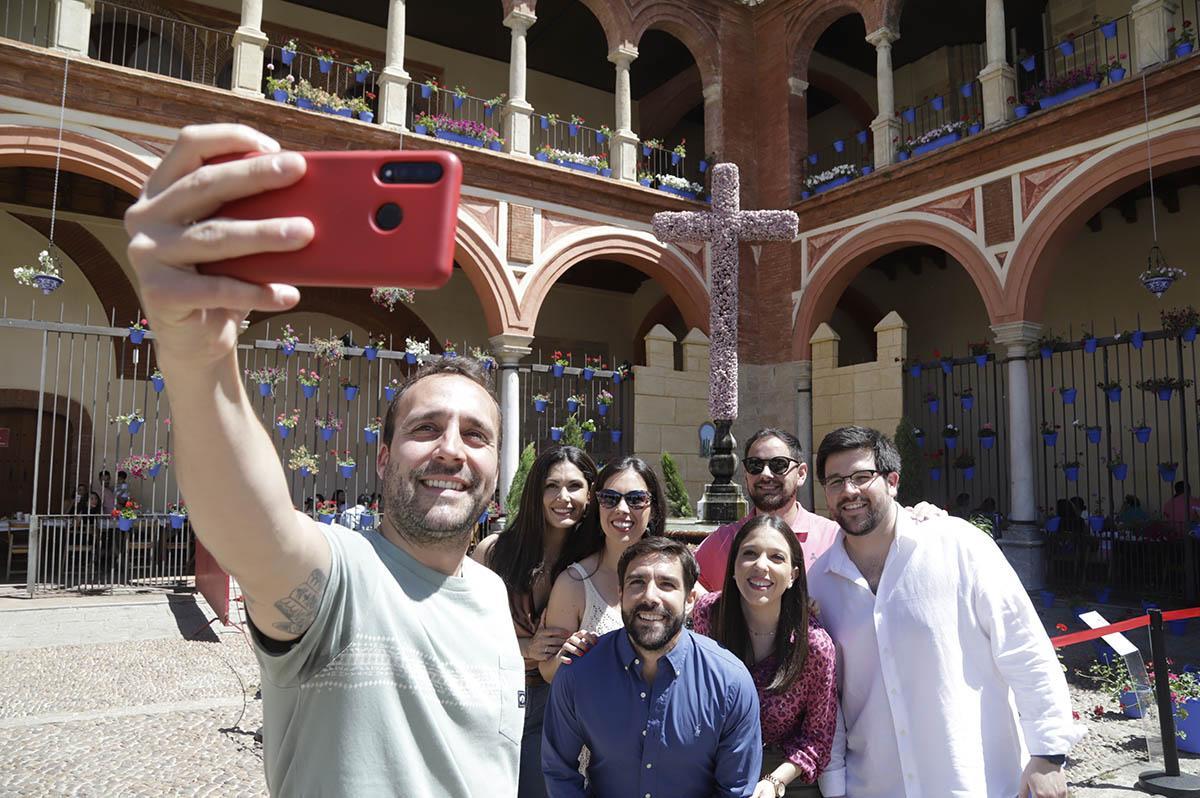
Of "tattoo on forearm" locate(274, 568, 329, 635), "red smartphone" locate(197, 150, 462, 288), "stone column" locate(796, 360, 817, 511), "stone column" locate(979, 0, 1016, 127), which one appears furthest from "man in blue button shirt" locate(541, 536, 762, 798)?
"stone column" locate(796, 360, 817, 511)

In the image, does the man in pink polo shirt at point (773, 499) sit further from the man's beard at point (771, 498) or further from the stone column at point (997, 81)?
the stone column at point (997, 81)

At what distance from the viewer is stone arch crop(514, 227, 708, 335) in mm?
12117

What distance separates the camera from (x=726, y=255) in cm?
756

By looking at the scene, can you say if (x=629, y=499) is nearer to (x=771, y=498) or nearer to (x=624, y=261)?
(x=771, y=498)

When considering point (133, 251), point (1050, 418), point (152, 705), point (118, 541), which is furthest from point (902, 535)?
point (1050, 418)

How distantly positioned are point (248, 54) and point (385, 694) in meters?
11.3

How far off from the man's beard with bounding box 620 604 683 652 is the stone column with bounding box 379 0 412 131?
10285 mm

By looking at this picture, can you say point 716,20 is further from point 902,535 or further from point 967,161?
point 902,535

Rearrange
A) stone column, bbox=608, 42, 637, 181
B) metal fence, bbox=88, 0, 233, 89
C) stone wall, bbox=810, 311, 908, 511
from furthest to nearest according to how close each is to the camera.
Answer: stone column, bbox=608, 42, 637, 181, metal fence, bbox=88, 0, 233, 89, stone wall, bbox=810, 311, 908, 511

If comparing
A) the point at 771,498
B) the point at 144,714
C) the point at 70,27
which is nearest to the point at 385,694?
the point at 771,498

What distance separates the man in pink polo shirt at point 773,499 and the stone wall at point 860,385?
30.1 ft

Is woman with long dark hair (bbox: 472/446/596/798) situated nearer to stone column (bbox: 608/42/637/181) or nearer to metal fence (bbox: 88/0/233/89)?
stone column (bbox: 608/42/637/181)

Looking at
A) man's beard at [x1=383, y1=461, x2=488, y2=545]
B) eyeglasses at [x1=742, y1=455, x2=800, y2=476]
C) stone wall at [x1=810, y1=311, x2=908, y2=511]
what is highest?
stone wall at [x1=810, y1=311, x2=908, y2=511]

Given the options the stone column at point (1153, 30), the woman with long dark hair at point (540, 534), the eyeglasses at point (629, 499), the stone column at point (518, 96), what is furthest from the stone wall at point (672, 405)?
the eyeglasses at point (629, 499)
